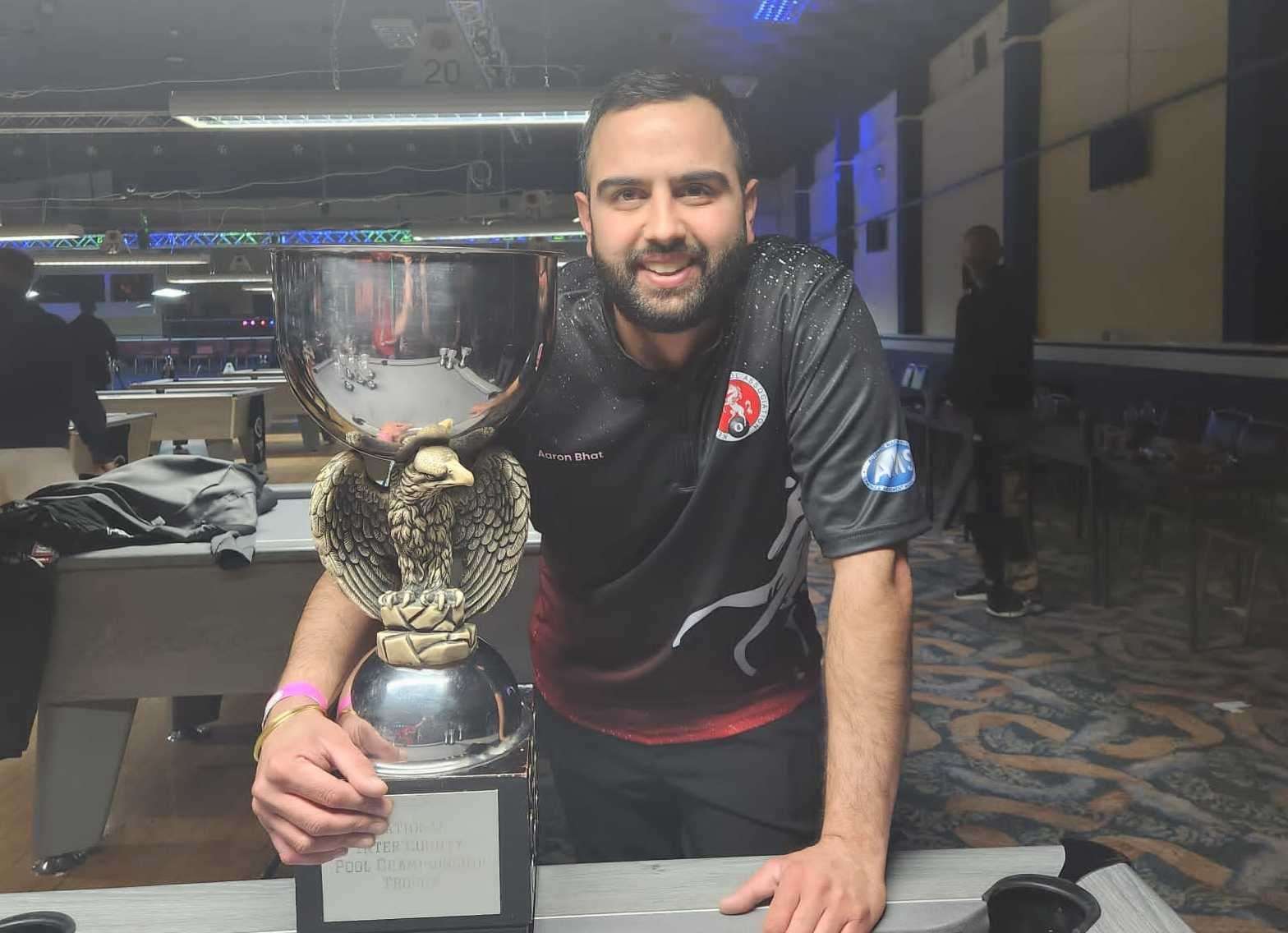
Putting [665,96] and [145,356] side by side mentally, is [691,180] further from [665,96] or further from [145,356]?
[145,356]

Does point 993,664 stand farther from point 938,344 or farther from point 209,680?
point 938,344

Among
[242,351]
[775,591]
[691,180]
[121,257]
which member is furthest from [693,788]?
[242,351]

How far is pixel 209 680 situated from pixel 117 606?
24 centimetres

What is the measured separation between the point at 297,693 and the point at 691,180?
1.70 feet

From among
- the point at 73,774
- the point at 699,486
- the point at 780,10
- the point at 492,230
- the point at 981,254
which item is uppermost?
the point at 780,10

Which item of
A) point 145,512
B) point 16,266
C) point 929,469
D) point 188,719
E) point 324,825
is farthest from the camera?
point 929,469

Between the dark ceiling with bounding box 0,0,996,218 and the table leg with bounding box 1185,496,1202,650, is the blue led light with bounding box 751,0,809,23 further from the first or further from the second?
the table leg with bounding box 1185,496,1202,650

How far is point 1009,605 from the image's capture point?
430 cm

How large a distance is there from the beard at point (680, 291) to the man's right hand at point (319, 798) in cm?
47

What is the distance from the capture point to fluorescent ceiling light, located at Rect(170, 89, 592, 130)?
4.36 m

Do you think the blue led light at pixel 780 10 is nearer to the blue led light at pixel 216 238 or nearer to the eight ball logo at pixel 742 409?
the blue led light at pixel 216 238

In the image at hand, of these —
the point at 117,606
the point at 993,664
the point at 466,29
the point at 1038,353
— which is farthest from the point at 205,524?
the point at 1038,353

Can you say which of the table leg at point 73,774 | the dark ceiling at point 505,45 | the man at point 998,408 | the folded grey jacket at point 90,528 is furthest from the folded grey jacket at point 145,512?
Result: the dark ceiling at point 505,45

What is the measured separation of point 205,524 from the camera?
238 centimetres
